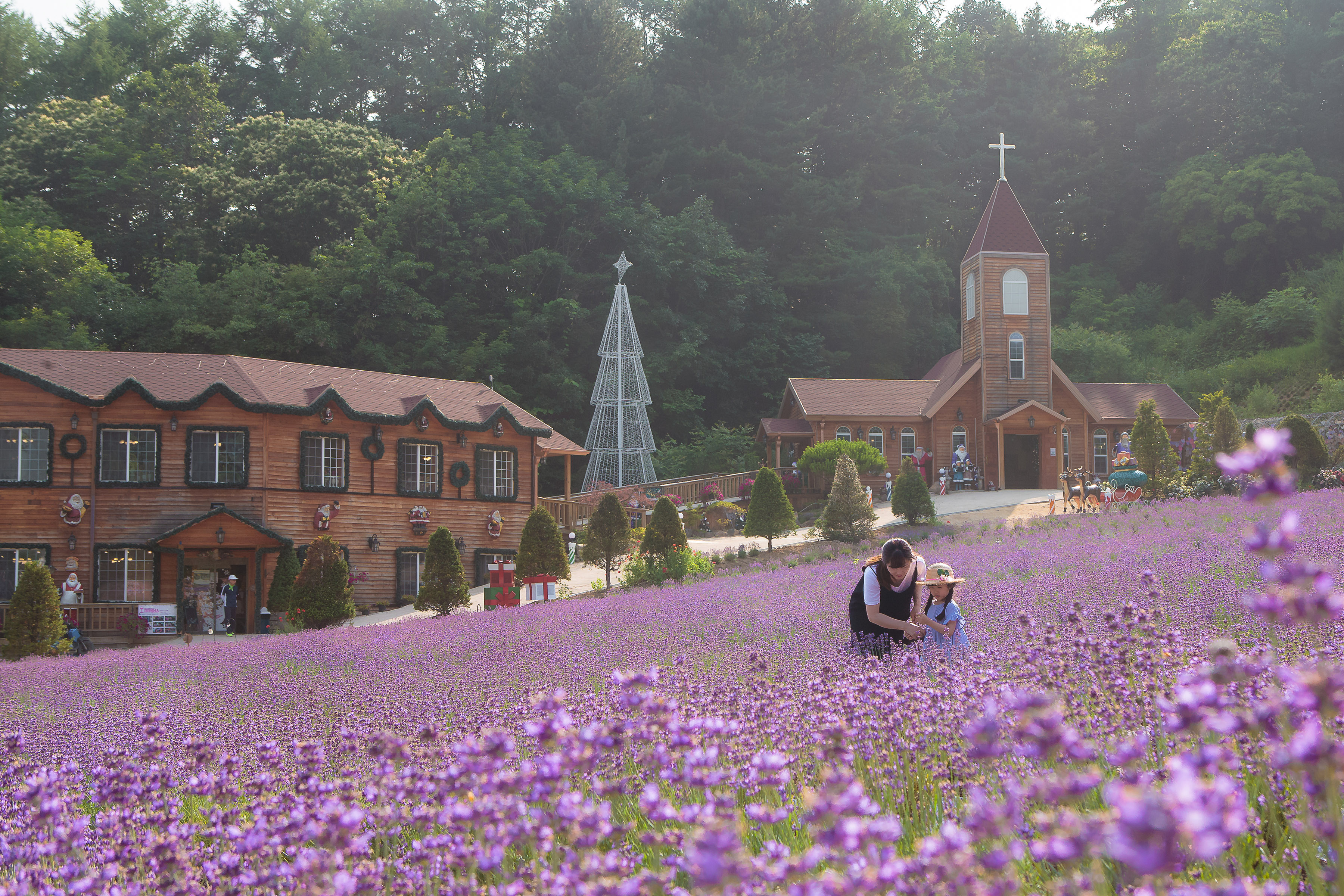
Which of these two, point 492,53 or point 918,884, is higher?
point 492,53

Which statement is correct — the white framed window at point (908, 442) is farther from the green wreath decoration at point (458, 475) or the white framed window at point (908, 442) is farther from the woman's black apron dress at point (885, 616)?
the woman's black apron dress at point (885, 616)

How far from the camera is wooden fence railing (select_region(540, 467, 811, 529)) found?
31.3m

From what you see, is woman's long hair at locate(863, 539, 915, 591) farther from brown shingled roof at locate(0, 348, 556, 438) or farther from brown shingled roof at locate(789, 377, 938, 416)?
brown shingled roof at locate(789, 377, 938, 416)

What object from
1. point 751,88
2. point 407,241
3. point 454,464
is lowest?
point 454,464

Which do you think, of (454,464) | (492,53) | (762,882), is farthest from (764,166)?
(762,882)

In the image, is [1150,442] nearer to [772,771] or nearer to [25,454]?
[772,771]

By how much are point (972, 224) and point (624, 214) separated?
859 inches

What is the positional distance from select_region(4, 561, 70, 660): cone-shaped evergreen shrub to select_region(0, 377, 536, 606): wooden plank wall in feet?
15.2

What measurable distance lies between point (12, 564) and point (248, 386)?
671 centimetres

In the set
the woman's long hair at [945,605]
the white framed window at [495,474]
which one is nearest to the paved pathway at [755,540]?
the white framed window at [495,474]

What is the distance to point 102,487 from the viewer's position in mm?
24422

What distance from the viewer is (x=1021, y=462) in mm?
39625

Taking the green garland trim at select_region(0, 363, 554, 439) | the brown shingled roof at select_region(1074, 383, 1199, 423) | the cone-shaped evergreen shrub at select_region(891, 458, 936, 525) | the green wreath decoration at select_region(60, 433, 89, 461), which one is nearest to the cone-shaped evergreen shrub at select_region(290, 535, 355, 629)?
the green garland trim at select_region(0, 363, 554, 439)

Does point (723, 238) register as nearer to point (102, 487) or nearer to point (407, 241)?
point (407, 241)
